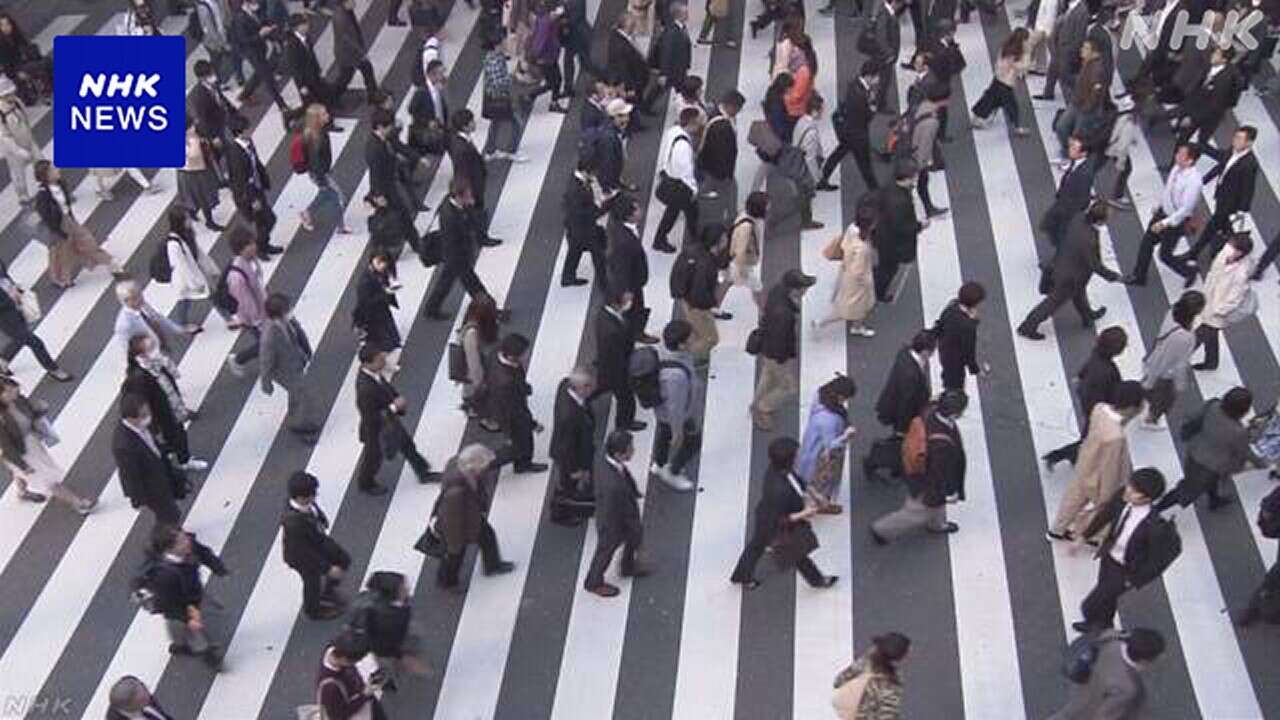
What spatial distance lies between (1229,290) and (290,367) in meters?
8.09

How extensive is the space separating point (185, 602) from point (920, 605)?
536cm

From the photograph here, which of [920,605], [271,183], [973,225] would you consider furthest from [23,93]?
[920,605]

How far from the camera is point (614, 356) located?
34.7 feet

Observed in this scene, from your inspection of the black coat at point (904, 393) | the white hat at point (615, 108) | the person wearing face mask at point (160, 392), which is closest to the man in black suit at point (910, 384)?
the black coat at point (904, 393)

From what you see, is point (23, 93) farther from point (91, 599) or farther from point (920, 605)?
point (920, 605)

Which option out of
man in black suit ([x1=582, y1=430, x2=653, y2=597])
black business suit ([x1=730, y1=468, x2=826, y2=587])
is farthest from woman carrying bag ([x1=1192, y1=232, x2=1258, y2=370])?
man in black suit ([x1=582, y1=430, x2=653, y2=597])

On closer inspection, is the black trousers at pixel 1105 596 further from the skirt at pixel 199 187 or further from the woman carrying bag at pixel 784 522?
the skirt at pixel 199 187

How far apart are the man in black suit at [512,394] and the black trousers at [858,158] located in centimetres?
515

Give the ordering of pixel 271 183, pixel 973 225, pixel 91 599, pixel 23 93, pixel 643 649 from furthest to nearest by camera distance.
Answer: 1. pixel 23 93
2. pixel 271 183
3. pixel 973 225
4. pixel 91 599
5. pixel 643 649

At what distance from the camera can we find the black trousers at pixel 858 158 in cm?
1376

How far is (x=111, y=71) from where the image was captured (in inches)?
631

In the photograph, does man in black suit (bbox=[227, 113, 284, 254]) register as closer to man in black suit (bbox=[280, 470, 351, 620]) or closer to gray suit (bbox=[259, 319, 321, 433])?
gray suit (bbox=[259, 319, 321, 433])

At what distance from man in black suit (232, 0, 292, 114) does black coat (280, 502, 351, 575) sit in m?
7.86

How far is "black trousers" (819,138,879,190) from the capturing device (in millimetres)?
13758
